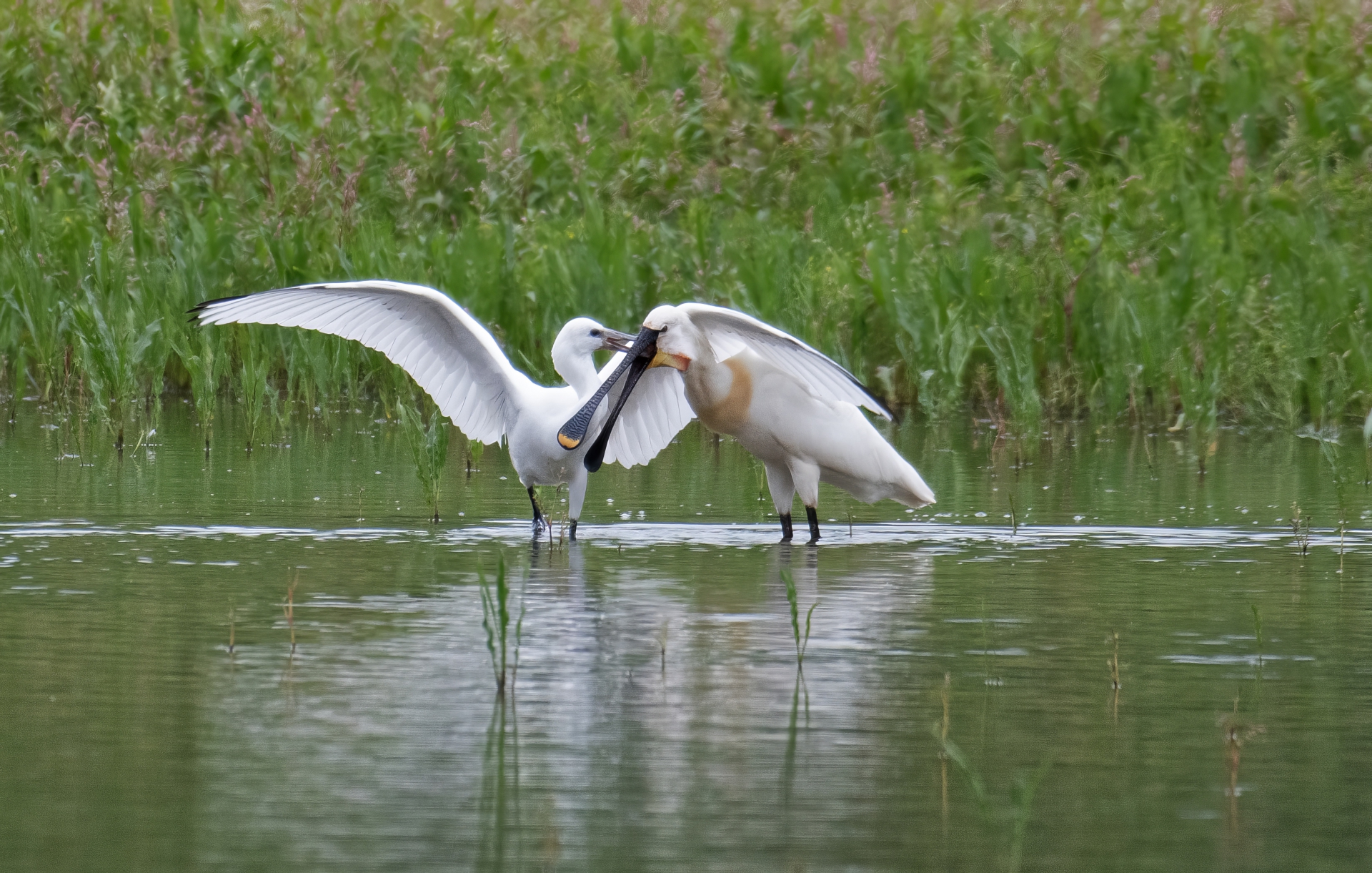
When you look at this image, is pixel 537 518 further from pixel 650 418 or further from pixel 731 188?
pixel 731 188

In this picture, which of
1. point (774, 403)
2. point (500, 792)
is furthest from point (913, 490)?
point (500, 792)

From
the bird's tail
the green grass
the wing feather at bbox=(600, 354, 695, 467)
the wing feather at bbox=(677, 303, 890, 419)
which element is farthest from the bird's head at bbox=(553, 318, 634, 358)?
the green grass

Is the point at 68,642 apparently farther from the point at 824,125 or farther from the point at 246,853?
the point at 824,125

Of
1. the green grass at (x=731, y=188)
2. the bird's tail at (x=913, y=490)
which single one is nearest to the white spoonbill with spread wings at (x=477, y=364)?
the bird's tail at (x=913, y=490)

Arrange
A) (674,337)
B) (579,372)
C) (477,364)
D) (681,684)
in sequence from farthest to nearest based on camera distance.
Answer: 1. (477,364)
2. (579,372)
3. (674,337)
4. (681,684)

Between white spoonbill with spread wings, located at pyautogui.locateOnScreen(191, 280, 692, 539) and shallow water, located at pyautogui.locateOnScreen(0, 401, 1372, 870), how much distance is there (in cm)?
32

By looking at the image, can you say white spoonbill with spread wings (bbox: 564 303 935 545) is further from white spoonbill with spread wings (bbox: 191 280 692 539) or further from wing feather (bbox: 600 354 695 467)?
wing feather (bbox: 600 354 695 467)

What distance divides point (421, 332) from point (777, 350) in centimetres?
156

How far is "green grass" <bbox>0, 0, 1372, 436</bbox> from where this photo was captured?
11.6 meters

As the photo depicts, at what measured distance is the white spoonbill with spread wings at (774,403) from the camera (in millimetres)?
8023

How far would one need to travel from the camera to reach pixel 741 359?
Result: 8.28 metres

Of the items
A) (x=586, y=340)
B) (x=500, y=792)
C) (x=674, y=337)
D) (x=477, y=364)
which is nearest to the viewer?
(x=500, y=792)

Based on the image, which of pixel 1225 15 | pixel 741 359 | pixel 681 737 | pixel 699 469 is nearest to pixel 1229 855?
pixel 681 737

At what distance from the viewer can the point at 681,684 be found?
4824mm
